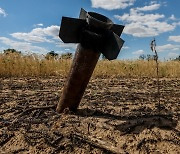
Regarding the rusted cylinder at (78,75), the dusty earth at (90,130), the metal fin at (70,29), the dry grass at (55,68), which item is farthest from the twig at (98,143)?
the dry grass at (55,68)

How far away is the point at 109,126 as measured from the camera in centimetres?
309

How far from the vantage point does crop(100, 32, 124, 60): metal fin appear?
10.4 feet

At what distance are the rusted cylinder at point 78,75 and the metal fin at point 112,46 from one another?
12 centimetres

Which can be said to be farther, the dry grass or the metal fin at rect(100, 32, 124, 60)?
the dry grass

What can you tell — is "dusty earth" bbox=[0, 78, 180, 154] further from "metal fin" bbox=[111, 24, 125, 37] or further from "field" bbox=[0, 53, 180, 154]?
"metal fin" bbox=[111, 24, 125, 37]

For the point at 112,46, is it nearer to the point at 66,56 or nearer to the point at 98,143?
the point at 98,143

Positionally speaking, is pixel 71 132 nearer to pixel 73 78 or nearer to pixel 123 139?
pixel 123 139

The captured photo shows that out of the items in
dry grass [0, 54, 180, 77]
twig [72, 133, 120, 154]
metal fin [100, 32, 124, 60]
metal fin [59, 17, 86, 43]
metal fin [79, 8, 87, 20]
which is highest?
metal fin [79, 8, 87, 20]

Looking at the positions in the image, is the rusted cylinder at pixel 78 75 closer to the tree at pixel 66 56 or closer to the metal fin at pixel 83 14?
the metal fin at pixel 83 14

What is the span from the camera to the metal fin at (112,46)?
3.18m

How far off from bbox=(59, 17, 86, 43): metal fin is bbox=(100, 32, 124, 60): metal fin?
1.11 feet

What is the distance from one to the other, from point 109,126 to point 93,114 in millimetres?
563

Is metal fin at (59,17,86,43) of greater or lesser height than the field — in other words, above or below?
above

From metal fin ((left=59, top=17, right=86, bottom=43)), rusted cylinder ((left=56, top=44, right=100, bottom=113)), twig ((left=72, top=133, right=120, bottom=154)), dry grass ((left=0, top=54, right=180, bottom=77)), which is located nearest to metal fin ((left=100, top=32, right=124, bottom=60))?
rusted cylinder ((left=56, top=44, right=100, bottom=113))
